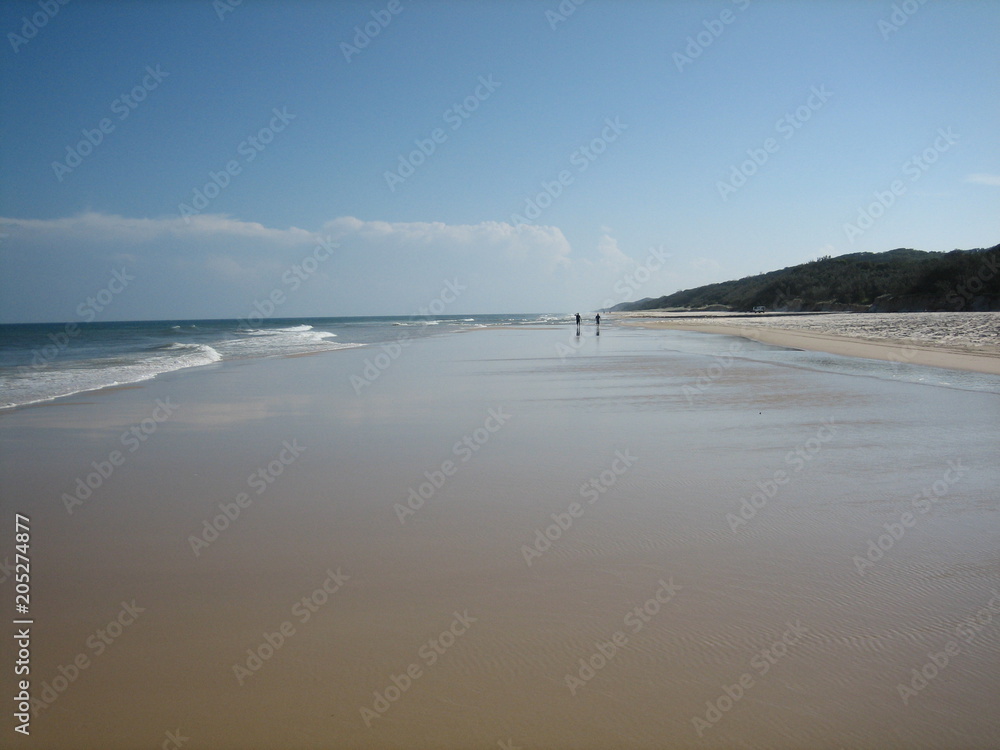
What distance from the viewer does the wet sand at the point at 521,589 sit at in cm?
290

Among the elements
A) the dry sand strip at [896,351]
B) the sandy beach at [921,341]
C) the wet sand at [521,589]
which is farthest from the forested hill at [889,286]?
the wet sand at [521,589]

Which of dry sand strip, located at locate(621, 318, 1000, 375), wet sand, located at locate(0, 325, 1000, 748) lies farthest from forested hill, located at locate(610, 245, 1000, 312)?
wet sand, located at locate(0, 325, 1000, 748)

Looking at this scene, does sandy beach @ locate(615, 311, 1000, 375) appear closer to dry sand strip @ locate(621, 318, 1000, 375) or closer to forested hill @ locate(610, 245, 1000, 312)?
dry sand strip @ locate(621, 318, 1000, 375)

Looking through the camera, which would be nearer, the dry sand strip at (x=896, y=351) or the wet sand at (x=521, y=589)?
the wet sand at (x=521, y=589)

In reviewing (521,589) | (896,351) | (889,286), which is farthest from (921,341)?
(889,286)

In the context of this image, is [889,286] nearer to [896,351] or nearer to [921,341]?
[921,341]

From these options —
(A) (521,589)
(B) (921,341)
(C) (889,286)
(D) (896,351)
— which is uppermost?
(C) (889,286)

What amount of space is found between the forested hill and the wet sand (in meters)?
56.0

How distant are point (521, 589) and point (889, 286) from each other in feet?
269

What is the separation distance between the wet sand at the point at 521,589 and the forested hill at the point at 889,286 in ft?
184

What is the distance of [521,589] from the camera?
4090mm

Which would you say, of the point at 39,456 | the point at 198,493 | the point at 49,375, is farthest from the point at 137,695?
the point at 49,375

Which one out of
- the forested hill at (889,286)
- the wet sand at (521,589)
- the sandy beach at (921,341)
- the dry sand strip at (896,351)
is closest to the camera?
the wet sand at (521,589)

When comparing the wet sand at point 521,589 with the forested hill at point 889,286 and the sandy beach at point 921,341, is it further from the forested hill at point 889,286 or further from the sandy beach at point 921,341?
the forested hill at point 889,286
